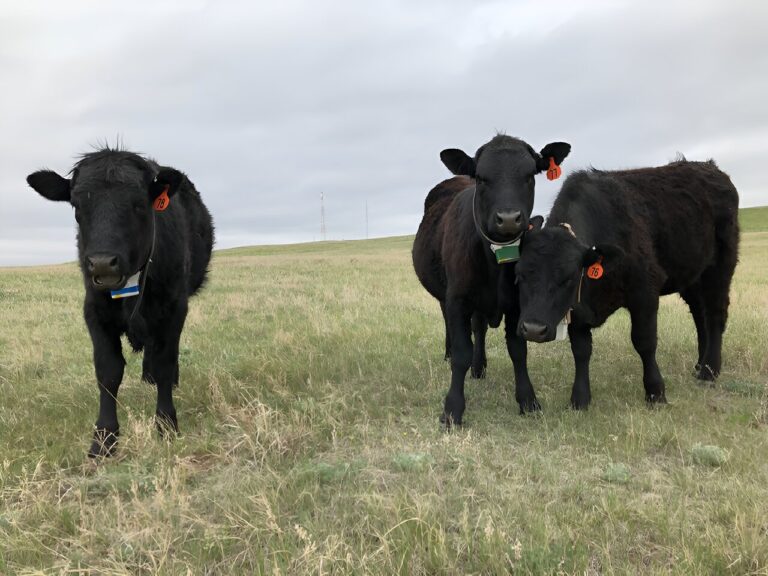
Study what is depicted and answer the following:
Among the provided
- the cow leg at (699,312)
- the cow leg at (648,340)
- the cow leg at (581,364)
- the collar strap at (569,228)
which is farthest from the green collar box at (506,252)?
the cow leg at (699,312)

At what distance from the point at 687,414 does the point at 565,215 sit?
216 centimetres

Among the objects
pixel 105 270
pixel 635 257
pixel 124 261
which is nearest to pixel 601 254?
pixel 635 257

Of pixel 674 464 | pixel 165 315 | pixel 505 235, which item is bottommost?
pixel 674 464

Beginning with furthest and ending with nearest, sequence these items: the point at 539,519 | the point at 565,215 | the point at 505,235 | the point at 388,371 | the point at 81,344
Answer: the point at 81,344
the point at 388,371
the point at 565,215
the point at 505,235
the point at 539,519

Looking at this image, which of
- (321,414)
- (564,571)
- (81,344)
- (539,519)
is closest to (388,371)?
(321,414)

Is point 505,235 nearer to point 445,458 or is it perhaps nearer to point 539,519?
point 445,458

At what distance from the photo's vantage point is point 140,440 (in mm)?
4215

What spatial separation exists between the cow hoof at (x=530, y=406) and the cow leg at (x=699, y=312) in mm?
3049

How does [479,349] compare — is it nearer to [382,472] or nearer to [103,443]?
[382,472]

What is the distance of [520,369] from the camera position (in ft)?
18.2

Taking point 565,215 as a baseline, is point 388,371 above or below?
below

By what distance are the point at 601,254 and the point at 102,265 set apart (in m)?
4.05

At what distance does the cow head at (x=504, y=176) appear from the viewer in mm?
4750

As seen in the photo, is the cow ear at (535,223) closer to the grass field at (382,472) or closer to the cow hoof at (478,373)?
the grass field at (382,472)
